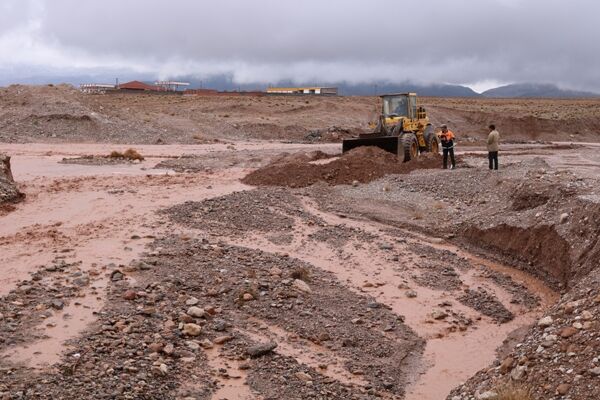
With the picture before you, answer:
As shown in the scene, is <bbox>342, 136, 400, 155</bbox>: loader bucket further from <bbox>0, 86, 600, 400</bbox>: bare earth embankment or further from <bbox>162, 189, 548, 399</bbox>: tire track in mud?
<bbox>162, 189, 548, 399</bbox>: tire track in mud

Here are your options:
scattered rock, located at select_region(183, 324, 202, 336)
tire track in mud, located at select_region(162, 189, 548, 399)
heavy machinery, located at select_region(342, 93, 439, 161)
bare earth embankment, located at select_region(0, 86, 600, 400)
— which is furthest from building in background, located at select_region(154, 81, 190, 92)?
scattered rock, located at select_region(183, 324, 202, 336)

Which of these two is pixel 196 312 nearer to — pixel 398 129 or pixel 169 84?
pixel 398 129

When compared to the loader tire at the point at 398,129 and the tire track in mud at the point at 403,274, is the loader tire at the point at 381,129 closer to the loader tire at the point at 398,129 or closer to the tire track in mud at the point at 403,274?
the loader tire at the point at 398,129

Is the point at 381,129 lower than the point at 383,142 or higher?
higher

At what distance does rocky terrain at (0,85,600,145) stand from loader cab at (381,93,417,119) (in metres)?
16.2

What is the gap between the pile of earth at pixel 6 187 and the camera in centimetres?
1633

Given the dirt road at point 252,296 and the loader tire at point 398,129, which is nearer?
the dirt road at point 252,296

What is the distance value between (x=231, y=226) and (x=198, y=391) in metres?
7.15

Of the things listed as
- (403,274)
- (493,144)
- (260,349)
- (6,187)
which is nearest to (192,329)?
(260,349)

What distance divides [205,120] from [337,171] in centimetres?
2621

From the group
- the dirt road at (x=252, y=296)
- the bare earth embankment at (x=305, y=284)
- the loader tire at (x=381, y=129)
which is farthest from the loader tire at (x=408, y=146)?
the dirt road at (x=252, y=296)

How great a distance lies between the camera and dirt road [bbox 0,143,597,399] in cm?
745

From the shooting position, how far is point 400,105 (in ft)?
80.9

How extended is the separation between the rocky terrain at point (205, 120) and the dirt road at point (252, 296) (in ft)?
68.8
